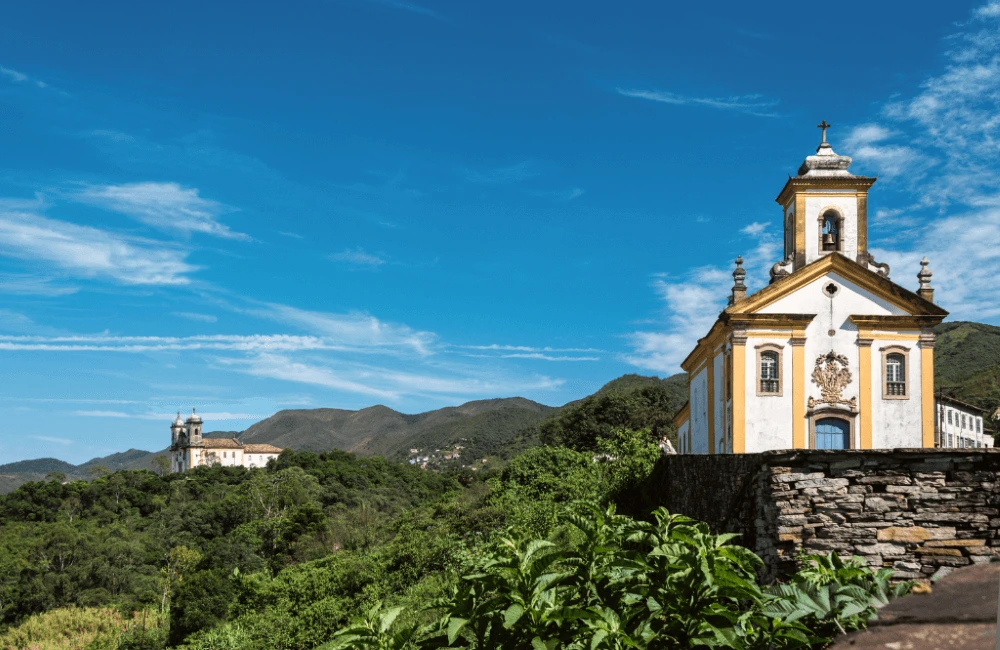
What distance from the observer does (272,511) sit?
71125 millimetres

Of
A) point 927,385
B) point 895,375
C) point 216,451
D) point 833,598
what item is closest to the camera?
point 833,598

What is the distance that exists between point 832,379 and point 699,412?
5944 mm

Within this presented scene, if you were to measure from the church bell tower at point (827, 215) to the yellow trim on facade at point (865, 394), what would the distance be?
10.2 ft

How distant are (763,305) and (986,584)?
21.6 meters

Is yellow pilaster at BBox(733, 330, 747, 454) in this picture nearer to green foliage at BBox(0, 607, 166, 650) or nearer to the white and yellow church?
the white and yellow church

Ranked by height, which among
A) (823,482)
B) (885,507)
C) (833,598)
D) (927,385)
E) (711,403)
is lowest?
(833,598)

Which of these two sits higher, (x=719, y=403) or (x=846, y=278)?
(x=846, y=278)

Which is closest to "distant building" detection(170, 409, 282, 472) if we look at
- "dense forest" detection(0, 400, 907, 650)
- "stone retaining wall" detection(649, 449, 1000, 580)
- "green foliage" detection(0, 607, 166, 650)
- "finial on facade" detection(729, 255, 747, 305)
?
"dense forest" detection(0, 400, 907, 650)

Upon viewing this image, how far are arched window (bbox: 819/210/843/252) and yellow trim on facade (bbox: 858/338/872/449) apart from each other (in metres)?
3.28

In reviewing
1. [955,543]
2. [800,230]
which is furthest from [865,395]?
[955,543]

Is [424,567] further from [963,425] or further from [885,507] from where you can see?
[963,425]

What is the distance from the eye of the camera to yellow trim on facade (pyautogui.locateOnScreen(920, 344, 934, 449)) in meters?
23.9

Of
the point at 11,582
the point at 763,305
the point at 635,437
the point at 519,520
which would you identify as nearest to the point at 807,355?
the point at 763,305

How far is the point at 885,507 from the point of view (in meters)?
8.06
